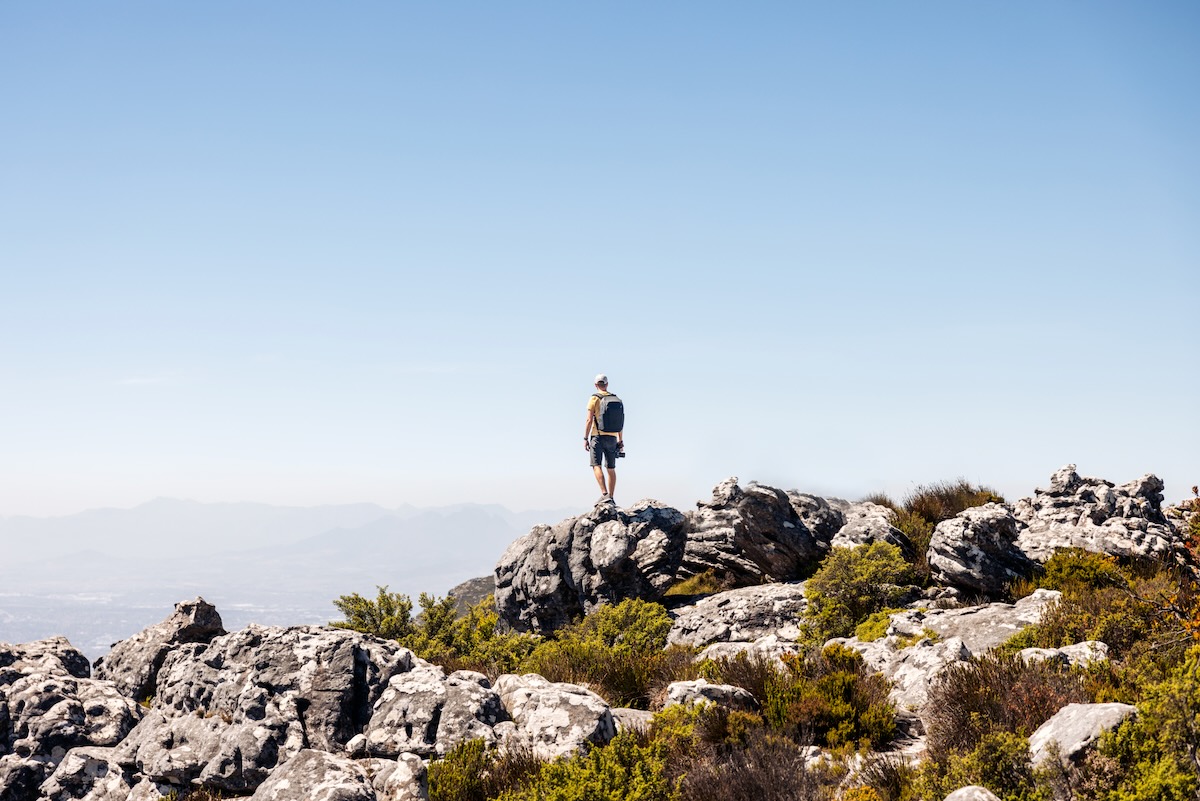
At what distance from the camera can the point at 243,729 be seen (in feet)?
31.9

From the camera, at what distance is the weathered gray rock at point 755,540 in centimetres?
2062

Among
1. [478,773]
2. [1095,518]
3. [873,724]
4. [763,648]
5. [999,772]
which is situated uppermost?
[1095,518]

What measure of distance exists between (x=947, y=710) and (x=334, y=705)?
308 inches

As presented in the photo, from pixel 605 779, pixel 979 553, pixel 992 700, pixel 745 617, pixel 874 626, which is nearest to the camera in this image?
pixel 605 779

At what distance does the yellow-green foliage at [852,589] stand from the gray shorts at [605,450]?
6890 millimetres

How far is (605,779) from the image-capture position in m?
7.77

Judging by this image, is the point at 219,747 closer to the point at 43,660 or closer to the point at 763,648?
the point at 43,660

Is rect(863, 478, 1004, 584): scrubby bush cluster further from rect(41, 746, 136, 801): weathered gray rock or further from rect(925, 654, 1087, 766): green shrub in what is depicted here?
rect(41, 746, 136, 801): weathered gray rock

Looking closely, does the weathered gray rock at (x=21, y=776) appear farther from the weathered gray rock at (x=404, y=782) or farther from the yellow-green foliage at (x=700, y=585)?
the yellow-green foliage at (x=700, y=585)

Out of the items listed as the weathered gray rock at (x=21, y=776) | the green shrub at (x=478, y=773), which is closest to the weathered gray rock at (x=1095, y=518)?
the green shrub at (x=478, y=773)

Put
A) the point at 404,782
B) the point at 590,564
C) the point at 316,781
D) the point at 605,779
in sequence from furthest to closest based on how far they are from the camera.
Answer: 1. the point at 590,564
2. the point at 404,782
3. the point at 316,781
4. the point at 605,779

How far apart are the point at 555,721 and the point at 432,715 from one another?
1.66m

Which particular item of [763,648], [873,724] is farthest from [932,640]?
[873,724]

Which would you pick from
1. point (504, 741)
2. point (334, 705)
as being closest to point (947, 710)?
point (504, 741)
